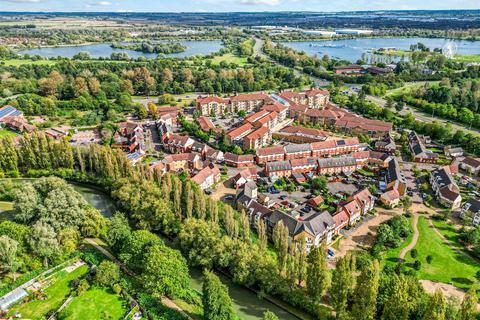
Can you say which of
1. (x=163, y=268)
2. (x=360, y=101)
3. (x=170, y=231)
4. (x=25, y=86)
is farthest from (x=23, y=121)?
(x=360, y=101)

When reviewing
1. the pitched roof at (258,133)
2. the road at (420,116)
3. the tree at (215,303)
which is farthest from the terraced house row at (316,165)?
the road at (420,116)

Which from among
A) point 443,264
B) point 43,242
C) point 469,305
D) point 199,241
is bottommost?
point 443,264

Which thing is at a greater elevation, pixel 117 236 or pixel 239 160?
pixel 117 236

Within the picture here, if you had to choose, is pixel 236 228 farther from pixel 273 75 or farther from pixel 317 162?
pixel 273 75

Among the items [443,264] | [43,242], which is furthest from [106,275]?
[443,264]

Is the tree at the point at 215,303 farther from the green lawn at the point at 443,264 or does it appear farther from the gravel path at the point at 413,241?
the gravel path at the point at 413,241

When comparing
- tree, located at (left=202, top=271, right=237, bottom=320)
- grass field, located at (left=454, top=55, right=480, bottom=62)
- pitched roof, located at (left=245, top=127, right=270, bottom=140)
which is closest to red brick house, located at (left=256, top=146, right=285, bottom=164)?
pitched roof, located at (left=245, top=127, right=270, bottom=140)

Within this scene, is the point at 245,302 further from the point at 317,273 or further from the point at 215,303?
the point at 317,273
